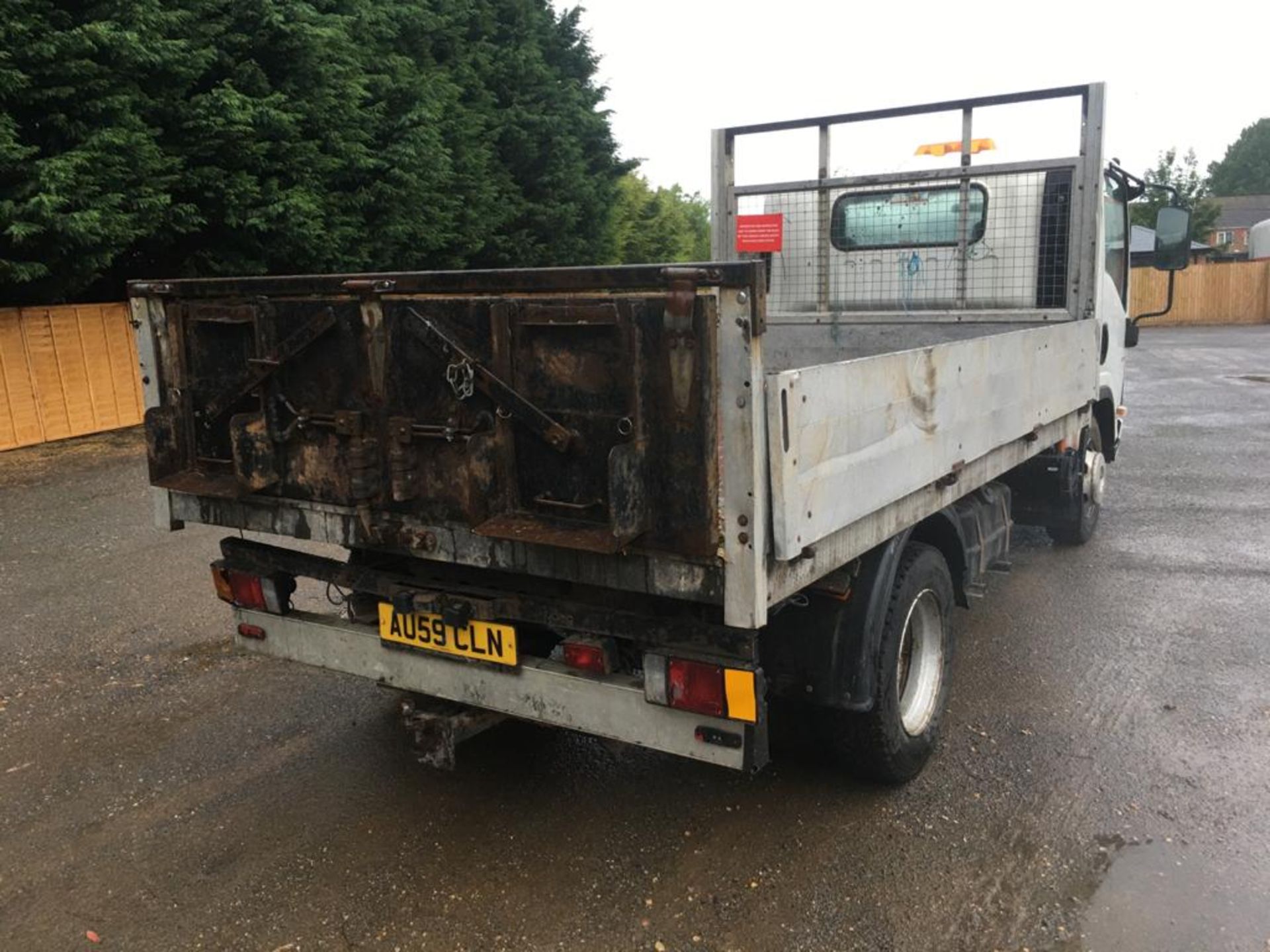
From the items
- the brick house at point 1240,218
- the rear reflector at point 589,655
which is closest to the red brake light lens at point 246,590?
the rear reflector at point 589,655

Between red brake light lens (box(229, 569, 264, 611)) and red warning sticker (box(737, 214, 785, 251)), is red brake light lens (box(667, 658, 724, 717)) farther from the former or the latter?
red warning sticker (box(737, 214, 785, 251))

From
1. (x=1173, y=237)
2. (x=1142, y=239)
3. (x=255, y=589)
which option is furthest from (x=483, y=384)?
(x=1142, y=239)

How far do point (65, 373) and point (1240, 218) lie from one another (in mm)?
77633

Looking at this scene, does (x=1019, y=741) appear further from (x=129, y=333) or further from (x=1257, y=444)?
(x=129, y=333)

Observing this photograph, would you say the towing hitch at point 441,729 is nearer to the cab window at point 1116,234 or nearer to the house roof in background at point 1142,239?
the cab window at point 1116,234

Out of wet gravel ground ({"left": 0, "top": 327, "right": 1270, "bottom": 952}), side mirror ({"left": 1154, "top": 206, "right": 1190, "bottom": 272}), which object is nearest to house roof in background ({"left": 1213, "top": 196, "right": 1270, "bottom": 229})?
side mirror ({"left": 1154, "top": 206, "right": 1190, "bottom": 272})

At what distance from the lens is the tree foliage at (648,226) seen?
25.8 metres

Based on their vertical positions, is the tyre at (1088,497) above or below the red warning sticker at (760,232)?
below

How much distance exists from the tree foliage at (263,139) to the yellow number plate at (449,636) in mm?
9104

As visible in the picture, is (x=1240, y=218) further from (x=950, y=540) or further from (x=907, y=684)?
(x=907, y=684)

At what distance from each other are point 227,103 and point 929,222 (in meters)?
9.60

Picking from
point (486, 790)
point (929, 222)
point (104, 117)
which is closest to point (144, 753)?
point (486, 790)

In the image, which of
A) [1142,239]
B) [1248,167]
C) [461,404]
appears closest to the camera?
[461,404]

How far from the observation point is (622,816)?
12.0ft
